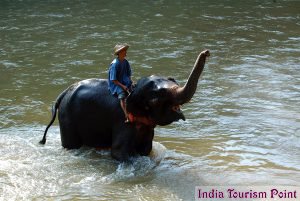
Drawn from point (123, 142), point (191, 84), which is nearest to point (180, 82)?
point (123, 142)

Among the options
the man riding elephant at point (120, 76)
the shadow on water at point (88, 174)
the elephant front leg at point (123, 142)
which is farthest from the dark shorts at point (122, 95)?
the shadow on water at point (88, 174)

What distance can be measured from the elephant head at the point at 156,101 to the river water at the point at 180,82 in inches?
22.3

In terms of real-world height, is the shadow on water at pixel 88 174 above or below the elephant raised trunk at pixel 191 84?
below

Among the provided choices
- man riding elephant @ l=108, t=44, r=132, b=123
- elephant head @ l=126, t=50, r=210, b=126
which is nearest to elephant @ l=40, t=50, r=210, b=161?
elephant head @ l=126, t=50, r=210, b=126

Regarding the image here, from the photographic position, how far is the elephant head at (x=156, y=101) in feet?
16.6

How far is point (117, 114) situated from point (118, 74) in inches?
15.6

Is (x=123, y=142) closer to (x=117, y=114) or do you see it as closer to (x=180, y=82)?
(x=117, y=114)

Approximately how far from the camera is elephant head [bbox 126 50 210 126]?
16.6 feet

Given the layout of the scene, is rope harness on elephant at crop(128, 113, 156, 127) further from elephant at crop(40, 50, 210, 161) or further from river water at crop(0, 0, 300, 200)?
river water at crop(0, 0, 300, 200)

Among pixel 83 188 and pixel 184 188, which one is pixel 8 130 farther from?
pixel 184 188

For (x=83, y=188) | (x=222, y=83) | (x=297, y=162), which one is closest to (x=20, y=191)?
(x=83, y=188)

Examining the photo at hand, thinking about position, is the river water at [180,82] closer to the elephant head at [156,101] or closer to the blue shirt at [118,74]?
the elephant head at [156,101]

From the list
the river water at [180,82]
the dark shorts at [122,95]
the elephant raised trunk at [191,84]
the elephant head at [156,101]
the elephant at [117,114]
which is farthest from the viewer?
the dark shorts at [122,95]

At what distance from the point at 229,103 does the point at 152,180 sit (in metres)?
2.62
